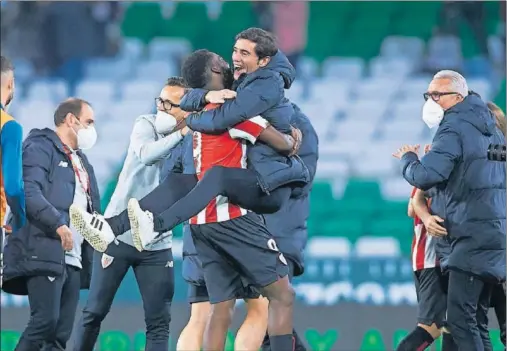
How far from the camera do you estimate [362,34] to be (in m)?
14.4

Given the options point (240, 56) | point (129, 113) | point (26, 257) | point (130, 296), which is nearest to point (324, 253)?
point (130, 296)

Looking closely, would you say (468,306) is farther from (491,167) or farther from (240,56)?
(240,56)

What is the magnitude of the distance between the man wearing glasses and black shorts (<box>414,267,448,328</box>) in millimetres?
1704

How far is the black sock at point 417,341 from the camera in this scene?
24.2ft

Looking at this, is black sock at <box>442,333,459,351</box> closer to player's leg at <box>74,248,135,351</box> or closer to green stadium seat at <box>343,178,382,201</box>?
player's leg at <box>74,248,135,351</box>

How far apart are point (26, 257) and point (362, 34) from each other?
827cm

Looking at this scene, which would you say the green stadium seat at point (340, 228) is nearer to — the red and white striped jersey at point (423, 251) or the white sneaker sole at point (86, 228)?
the red and white striped jersey at point (423, 251)

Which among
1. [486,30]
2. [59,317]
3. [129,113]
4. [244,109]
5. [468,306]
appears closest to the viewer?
[244,109]

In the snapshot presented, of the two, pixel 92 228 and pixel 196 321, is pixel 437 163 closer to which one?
pixel 196 321

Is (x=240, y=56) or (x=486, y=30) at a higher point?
(x=486, y=30)

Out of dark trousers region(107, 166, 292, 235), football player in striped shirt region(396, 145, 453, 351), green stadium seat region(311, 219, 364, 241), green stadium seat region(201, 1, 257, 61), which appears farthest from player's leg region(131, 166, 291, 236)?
green stadium seat region(201, 1, 257, 61)

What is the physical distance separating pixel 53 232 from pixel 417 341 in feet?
8.11

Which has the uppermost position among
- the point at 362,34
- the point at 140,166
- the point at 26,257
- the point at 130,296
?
the point at 362,34

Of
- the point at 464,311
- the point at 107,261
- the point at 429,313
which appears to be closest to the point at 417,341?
the point at 429,313
